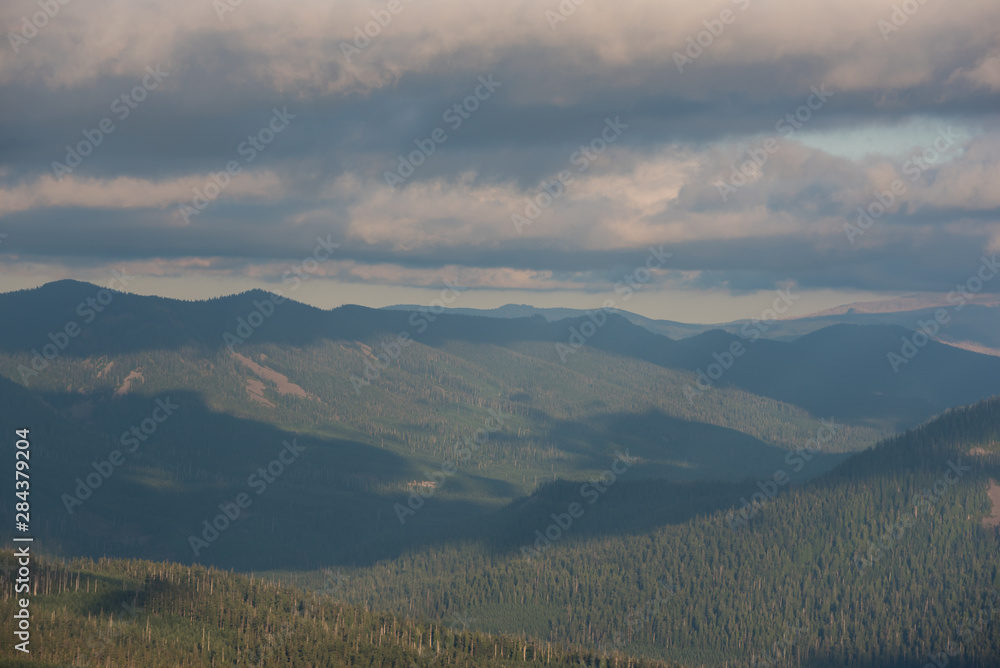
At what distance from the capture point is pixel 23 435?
177875mm

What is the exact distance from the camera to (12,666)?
194125 millimetres

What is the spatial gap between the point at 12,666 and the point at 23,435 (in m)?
51.1

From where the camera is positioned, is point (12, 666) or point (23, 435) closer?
point (23, 435)

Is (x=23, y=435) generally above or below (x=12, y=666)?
above
